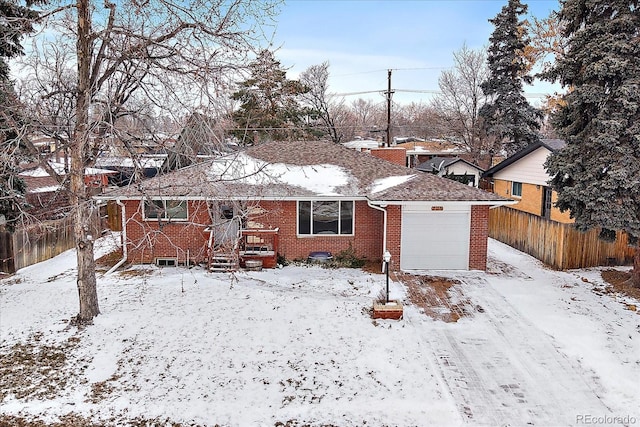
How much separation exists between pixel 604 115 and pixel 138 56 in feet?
38.1

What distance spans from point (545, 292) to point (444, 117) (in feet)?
78.9

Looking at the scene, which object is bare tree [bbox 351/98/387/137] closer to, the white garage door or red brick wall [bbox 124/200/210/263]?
the white garage door

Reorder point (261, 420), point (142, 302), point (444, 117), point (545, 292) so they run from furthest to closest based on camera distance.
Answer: point (444, 117)
point (545, 292)
point (142, 302)
point (261, 420)

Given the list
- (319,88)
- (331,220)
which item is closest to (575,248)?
(331,220)

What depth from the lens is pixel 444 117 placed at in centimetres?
3344

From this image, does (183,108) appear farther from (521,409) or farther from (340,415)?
(521,409)

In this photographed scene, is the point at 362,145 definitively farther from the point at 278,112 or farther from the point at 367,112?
the point at 367,112

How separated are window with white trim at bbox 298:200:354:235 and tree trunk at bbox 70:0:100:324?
6.72 meters

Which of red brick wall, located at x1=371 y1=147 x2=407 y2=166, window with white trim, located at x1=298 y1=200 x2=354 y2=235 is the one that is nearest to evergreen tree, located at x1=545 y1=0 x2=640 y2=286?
window with white trim, located at x1=298 y1=200 x2=354 y2=235

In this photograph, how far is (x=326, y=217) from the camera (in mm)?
14750

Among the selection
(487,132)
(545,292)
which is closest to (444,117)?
(487,132)

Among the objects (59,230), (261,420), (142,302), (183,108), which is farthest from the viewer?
(59,230)

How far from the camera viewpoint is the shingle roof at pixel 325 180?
13320 mm

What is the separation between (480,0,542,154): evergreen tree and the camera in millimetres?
28344
